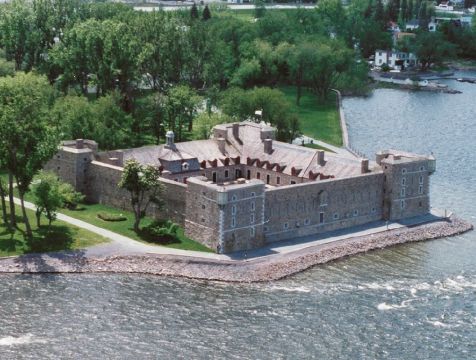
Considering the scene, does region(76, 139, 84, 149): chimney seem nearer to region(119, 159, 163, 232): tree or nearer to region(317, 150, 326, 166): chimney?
region(119, 159, 163, 232): tree

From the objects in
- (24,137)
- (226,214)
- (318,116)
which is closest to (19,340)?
(24,137)

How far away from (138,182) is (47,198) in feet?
29.4

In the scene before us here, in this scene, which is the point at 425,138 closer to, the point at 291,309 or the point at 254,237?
the point at 254,237

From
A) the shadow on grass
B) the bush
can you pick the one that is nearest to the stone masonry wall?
the shadow on grass

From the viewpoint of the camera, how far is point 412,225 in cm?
10588

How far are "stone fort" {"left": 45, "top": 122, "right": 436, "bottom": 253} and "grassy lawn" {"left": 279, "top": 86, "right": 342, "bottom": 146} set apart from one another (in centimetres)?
3326

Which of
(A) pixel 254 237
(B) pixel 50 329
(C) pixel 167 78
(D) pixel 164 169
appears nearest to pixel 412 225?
(A) pixel 254 237

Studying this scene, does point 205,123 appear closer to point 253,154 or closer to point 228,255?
point 253,154

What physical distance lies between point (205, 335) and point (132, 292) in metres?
11.3

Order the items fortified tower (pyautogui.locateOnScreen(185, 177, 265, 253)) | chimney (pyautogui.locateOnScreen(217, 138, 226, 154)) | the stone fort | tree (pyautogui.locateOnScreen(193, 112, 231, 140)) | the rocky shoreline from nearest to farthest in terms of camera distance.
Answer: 1. the rocky shoreline
2. fortified tower (pyautogui.locateOnScreen(185, 177, 265, 253))
3. the stone fort
4. chimney (pyautogui.locateOnScreen(217, 138, 226, 154))
5. tree (pyautogui.locateOnScreen(193, 112, 231, 140))

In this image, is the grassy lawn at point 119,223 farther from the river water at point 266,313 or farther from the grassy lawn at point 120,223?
the river water at point 266,313

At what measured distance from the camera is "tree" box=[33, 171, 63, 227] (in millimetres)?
Answer: 96375

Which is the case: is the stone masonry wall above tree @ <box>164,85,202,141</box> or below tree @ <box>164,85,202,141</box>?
below

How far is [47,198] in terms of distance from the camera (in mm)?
96438
